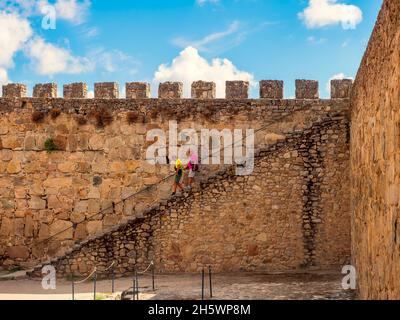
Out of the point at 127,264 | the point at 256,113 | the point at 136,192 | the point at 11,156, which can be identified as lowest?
the point at 127,264

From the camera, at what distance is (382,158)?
5.56 metres

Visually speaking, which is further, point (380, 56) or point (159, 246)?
point (159, 246)

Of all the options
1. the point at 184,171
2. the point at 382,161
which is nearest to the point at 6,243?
the point at 184,171

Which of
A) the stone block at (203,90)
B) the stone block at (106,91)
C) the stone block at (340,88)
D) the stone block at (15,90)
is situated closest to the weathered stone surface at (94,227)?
the stone block at (106,91)

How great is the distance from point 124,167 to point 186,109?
2.11 metres

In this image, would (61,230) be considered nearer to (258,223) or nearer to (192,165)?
(192,165)

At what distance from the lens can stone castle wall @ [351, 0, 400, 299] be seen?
4.74 metres

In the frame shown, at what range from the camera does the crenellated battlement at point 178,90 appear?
14.4 metres

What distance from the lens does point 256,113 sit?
14.4 meters

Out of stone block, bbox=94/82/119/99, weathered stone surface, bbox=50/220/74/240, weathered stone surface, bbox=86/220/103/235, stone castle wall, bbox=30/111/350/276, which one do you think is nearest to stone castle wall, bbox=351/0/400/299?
stone castle wall, bbox=30/111/350/276

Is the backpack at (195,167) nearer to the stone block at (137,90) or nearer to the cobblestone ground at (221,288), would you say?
the stone block at (137,90)

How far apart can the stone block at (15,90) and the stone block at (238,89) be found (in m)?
5.16

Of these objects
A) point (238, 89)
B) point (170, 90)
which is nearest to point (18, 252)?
point (170, 90)
